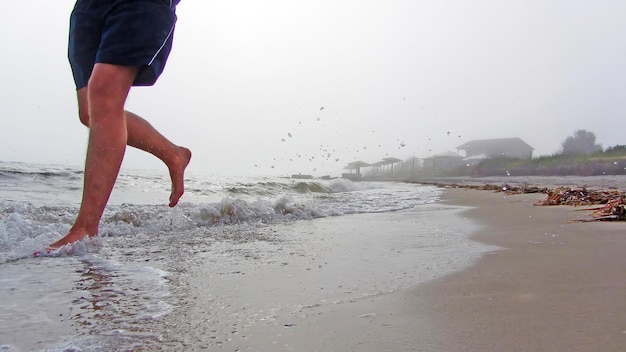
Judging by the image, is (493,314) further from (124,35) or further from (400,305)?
(124,35)

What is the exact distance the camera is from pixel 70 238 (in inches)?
71.7

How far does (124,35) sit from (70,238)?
34.2 inches

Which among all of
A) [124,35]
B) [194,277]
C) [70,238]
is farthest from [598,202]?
[70,238]

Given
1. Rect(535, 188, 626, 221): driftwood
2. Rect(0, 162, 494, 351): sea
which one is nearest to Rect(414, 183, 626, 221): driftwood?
Rect(535, 188, 626, 221): driftwood

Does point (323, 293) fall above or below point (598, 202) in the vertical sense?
below

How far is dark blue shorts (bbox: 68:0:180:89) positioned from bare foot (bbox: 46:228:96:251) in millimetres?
711

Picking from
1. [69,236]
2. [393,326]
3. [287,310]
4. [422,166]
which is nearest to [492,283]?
[393,326]

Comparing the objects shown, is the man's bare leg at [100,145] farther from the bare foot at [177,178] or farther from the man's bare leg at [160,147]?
the bare foot at [177,178]

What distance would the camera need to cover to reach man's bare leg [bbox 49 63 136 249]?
185 cm

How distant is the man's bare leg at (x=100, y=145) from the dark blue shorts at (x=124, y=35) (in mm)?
73

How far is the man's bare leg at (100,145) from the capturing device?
1.85m

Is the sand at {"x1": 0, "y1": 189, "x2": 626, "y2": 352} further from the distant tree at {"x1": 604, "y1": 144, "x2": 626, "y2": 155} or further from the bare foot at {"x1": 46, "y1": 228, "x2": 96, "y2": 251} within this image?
the distant tree at {"x1": 604, "y1": 144, "x2": 626, "y2": 155}

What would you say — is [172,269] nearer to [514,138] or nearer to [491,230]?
[491,230]

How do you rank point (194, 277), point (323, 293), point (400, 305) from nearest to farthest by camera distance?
point (400, 305)
point (323, 293)
point (194, 277)
